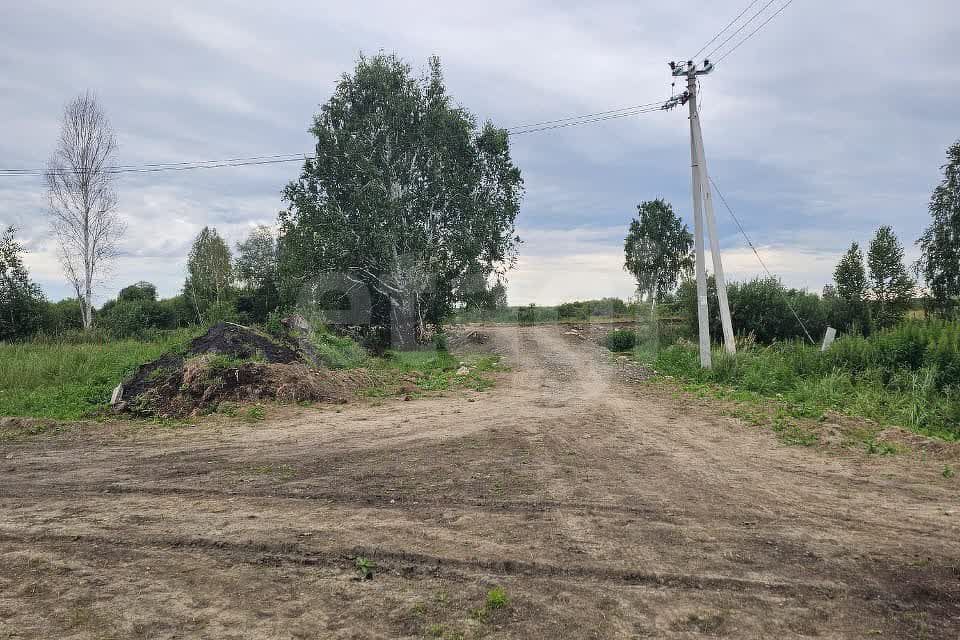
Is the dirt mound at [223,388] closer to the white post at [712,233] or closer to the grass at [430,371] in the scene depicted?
the grass at [430,371]

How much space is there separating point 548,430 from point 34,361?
14.3 metres

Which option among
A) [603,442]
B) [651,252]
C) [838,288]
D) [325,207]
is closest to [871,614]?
[603,442]

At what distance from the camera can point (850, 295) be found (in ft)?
90.4

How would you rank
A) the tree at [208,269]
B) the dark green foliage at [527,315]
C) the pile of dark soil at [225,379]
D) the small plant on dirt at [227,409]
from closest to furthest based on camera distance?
the small plant on dirt at [227,409], the pile of dark soil at [225,379], the dark green foliage at [527,315], the tree at [208,269]

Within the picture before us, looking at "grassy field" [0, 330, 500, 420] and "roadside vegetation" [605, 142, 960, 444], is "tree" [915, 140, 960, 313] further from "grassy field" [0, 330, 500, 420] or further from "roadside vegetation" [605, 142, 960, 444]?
"grassy field" [0, 330, 500, 420]

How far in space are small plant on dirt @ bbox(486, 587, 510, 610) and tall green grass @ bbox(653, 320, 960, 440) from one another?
7645 mm

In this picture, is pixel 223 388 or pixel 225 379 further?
pixel 225 379

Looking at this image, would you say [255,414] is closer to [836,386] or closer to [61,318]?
[836,386]

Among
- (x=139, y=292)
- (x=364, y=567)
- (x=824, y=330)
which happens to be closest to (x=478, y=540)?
(x=364, y=567)

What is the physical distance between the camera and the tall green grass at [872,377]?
9.11 meters

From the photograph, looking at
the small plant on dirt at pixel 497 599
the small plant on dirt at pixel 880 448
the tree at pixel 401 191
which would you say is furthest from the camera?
the tree at pixel 401 191

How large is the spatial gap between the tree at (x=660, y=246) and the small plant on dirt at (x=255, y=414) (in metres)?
34.9

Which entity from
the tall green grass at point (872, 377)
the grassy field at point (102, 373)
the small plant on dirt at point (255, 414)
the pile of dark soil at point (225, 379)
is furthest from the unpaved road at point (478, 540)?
the grassy field at point (102, 373)

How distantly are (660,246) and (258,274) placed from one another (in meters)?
27.7
